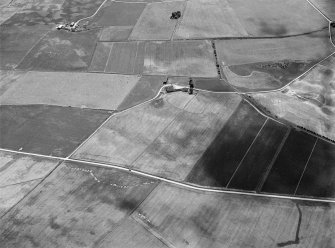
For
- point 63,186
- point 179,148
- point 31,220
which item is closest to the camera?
point 31,220

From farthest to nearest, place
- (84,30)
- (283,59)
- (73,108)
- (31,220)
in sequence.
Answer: (84,30) → (283,59) → (73,108) → (31,220)

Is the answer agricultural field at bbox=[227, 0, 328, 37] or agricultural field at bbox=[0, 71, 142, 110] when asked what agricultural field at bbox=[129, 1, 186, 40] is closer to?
agricultural field at bbox=[227, 0, 328, 37]

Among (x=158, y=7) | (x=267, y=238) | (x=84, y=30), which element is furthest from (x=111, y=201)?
(x=158, y=7)

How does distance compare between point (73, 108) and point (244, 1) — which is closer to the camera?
point (73, 108)

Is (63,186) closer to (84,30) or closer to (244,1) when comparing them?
(84,30)

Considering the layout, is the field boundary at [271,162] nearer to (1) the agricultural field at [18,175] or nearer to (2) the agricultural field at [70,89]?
(2) the agricultural field at [70,89]

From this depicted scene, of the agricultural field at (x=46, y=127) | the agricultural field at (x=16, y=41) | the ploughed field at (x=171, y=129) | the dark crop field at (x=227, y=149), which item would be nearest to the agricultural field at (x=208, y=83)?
the ploughed field at (x=171, y=129)
